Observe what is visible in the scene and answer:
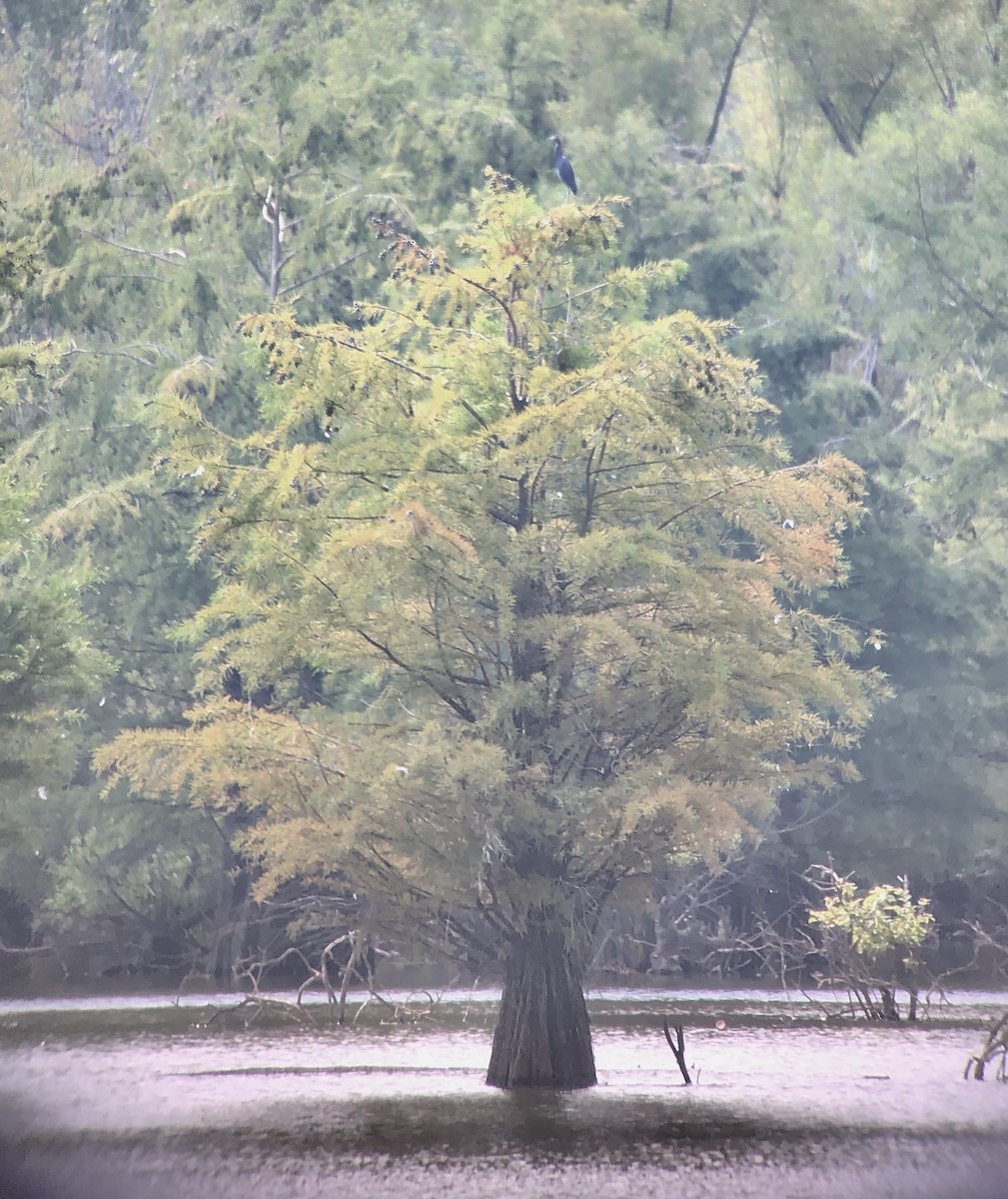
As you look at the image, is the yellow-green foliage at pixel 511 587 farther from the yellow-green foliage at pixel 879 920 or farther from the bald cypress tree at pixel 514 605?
the yellow-green foliage at pixel 879 920

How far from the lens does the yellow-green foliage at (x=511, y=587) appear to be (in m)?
15.5

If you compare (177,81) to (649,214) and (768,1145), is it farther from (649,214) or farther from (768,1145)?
(768,1145)

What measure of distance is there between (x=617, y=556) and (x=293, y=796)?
3844mm

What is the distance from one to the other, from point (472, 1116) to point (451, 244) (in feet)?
53.1

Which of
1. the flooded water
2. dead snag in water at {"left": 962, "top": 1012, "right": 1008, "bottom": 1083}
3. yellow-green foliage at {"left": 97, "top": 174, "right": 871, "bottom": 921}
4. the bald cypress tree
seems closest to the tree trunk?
the bald cypress tree

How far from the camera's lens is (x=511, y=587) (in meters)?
16.4

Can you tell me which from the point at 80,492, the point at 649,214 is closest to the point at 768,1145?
the point at 80,492

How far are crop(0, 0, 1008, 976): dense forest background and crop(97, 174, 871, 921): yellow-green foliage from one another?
783 centimetres

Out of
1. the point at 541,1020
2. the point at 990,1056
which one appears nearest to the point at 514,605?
the point at 541,1020

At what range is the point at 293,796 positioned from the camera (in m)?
15.9

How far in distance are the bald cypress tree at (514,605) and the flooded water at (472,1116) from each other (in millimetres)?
1717

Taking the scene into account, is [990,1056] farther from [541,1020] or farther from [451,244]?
[451,244]

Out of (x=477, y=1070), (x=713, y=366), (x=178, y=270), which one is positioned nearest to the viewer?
(x=713, y=366)

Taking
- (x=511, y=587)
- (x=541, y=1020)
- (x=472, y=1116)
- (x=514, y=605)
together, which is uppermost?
(x=511, y=587)
